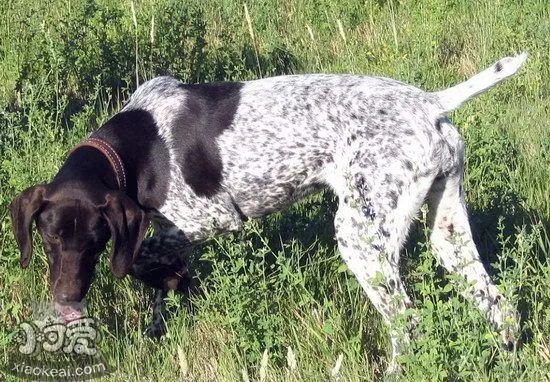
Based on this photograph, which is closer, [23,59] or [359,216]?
[359,216]

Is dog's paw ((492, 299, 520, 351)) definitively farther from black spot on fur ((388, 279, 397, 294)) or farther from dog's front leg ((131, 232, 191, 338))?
dog's front leg ((131, 232, 191, 338))

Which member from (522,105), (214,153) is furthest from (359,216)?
(522,105)

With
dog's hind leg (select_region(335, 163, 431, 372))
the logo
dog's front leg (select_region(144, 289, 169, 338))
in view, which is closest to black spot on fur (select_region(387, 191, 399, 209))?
dog's hind leg (select_region(335, 163, 431, 372))

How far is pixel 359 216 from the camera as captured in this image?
4285mm

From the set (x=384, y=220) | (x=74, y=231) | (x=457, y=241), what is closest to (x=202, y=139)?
(x=74, y=231)

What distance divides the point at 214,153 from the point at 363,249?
Answer: 0.83 meters

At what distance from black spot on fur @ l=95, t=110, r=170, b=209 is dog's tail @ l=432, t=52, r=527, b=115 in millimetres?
1227

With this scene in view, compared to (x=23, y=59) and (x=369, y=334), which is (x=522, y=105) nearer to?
(x=369, y=334)

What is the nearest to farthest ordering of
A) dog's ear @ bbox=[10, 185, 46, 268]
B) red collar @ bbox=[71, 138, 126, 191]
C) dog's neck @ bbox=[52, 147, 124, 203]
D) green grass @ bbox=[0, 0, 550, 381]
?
green grass @ bbox=[0, 0, 550, 381] → dog's ear @ bbox=[10, 185, 46, 268] → dog's neck @ bbox=[52, 147, 124, 203] → red collar @ bbox=[71, 138, 126, 191]

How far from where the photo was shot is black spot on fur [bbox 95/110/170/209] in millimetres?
4629

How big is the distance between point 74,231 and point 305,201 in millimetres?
1616

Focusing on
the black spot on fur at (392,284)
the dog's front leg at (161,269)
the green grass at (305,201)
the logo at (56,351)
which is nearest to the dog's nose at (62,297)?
the logo at (56,351)

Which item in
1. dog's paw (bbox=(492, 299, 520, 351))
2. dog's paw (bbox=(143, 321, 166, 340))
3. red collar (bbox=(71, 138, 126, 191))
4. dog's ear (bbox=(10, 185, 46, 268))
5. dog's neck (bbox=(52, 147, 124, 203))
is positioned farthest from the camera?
dog's paw (bbox=(143, 321, 166, 340))

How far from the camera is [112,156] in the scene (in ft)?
14.8
